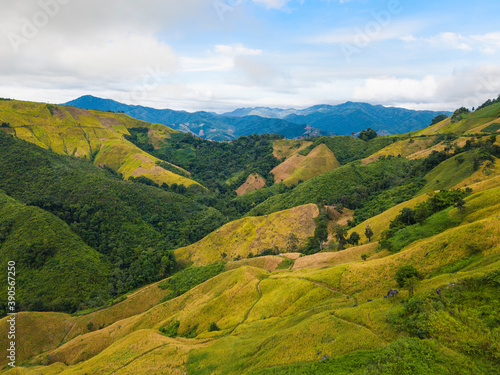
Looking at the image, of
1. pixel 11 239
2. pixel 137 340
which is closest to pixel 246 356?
pixel 137 340

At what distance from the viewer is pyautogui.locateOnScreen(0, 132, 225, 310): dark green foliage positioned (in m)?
107

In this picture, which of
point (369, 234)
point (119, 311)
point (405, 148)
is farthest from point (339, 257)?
point (405, 148)

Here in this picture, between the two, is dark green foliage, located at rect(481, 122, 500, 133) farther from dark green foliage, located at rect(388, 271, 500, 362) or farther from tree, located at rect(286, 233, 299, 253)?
dark green foliage, located at rect(388, 271, 500, 362)

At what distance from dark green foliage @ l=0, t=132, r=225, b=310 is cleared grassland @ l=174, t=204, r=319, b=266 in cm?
1372

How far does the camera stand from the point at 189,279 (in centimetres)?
A: 8462

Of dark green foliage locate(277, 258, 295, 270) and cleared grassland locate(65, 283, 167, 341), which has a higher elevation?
dark green foliage locate(277, 258, 295, 270)

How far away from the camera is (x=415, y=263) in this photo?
36.2 metres

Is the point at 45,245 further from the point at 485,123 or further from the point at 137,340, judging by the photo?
the point at 485,123

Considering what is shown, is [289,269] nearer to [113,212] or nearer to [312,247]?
[312,247]

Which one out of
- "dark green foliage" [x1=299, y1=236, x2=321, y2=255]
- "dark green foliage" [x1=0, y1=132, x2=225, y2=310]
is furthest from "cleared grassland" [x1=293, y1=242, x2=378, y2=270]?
"dark green foliage" [x1=0, y1=132, x2=225, y2=310]

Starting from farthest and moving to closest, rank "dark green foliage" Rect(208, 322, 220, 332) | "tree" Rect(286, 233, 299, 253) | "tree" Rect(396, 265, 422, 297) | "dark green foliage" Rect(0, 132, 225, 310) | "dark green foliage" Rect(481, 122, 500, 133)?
"dark green foliage" Rect(481, 122, 500, 133) < "dark green foliage" Rect(0, 132, 225, 310) < "tree" Rect(286, 233, 299, 253) < "dark green foliage" Rect(208, 322, 220, 332) < "tree" Rect(396, 265, 422, 297)

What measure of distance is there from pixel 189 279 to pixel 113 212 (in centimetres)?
7008

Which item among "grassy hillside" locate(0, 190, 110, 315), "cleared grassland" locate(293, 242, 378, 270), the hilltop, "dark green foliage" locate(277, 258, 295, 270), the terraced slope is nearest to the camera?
the terraced slope

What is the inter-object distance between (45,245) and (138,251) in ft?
114
